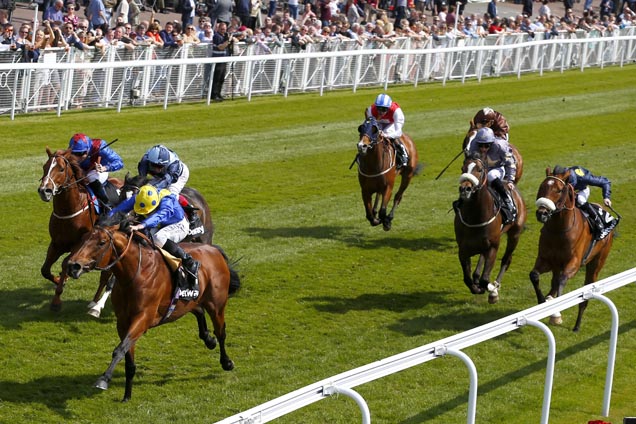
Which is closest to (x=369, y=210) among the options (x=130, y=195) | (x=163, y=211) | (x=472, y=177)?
(x=472, y=177)

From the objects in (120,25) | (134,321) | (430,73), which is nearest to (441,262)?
(134,321)

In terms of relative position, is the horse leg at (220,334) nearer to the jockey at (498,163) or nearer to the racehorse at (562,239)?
the racehorse at (562,239)

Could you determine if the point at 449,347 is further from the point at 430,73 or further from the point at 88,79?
the point at 430,73

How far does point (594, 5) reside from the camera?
153 feet

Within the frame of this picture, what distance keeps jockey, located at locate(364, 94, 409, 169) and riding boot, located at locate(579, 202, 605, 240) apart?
362 cm

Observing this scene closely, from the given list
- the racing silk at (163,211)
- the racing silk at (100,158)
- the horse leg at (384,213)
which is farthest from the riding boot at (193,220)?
the horse leg at (384,213)

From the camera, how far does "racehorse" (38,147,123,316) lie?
10.2 metres

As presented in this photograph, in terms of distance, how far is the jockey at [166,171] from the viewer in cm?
1002

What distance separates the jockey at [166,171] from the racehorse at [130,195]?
0.09 metres

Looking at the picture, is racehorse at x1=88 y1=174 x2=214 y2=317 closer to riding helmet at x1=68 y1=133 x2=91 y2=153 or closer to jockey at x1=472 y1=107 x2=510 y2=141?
riding helmet at x1=68 y1=133 x2=91 y2=153

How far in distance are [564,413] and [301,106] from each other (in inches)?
556

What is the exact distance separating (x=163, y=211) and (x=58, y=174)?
5.46 feet

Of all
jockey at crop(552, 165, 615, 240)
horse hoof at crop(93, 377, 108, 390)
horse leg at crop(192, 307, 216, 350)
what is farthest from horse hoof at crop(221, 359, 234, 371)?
jockey at crop(552, 165, 615, 240)

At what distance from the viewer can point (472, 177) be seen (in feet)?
34.8
